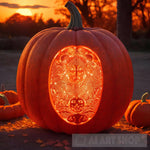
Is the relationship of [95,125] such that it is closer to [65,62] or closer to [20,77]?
[65,62]

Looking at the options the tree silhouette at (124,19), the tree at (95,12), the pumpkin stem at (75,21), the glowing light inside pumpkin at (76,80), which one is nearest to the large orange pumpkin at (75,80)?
the glowing light inside pumpkin at (76,80)

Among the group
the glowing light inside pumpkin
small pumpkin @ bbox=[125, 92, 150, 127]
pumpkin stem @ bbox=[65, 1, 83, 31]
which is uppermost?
→ pumpkin stem @ bbox=[65, 1, 83, 31]

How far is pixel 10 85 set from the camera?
274 inches

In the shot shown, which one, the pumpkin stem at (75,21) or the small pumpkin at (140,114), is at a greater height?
the pumpkin stem at (75,21)

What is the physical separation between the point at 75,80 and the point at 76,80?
0.04 ft

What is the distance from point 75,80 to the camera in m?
3.03

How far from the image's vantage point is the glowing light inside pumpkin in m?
3.03

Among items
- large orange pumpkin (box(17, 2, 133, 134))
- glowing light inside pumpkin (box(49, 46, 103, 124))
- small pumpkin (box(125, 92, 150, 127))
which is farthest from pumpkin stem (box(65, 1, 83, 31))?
small pumpkin (box(125, 92, 150, 127))

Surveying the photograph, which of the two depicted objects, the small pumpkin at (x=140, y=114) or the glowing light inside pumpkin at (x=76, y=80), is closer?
the glowing light inside pumpkin at (x=76, y=80)

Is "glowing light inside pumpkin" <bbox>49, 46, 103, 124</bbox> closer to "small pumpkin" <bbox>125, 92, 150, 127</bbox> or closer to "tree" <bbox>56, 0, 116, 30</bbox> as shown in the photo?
"small pumpkin" <bbox>125, 92, 150, 127</bbox>

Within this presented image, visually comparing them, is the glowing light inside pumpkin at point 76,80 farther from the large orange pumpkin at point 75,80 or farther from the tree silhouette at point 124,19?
the tree silhouette at point 124,19

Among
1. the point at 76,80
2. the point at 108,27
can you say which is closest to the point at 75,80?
the point at 76,80

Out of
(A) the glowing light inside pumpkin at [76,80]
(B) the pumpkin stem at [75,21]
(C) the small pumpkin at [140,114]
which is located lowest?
(C) the small pumpkin at [140,114]

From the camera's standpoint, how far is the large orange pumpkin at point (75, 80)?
299cm
